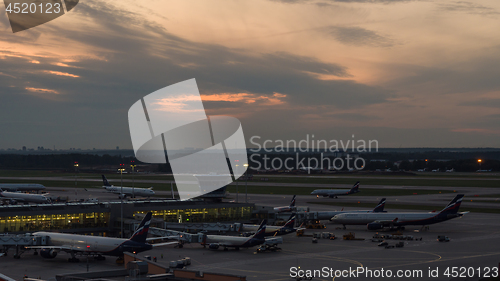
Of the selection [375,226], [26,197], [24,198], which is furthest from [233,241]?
[24,198]

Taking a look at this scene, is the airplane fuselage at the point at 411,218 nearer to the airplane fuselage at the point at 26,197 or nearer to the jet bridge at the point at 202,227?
the jet bridge at the point at 202,227

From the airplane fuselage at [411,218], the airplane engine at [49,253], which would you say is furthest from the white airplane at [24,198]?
the airplane fuselage at [411,218]

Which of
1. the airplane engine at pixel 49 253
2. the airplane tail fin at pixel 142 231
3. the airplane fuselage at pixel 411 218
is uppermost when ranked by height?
the airplane tail fin at pixel 142 231

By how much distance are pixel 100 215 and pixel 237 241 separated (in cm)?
2305

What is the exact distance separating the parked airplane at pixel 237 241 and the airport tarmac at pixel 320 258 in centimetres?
99

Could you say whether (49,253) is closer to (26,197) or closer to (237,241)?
(237,241)

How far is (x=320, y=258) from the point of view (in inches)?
2251

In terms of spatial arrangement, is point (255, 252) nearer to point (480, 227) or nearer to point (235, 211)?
point (235, 211)

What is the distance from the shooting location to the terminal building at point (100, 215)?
67438mm

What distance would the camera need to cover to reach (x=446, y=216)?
8075cm

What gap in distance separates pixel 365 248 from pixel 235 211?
27783mm

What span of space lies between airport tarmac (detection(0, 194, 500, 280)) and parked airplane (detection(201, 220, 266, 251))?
992mm

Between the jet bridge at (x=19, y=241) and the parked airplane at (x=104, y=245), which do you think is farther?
the jet bridge at (x=19, y=241)

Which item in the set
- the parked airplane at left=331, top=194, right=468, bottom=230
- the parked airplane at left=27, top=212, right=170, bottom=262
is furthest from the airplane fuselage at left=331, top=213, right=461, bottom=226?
the parked airplane at left=27, top=212, right=170, bottom=262
